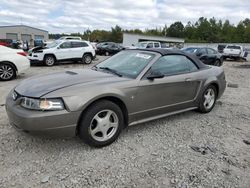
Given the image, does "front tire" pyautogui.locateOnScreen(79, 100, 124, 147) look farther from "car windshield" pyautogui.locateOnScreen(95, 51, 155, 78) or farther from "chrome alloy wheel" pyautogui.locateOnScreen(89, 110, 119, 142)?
"car windshield" pyautogui.locateOnScreen(95, 51, 155, 78)

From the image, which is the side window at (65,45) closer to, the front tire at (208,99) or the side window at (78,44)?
the side window at (78,44)

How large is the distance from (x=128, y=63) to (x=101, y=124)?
1.33 meters

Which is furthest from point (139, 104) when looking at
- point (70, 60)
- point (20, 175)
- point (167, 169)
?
point (70, 60)

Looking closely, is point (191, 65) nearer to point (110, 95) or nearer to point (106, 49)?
point (110, 95)

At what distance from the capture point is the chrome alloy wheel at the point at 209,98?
5148mm

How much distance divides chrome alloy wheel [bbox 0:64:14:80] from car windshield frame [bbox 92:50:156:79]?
17.3ft

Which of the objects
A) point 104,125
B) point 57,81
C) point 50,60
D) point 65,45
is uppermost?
point 65,45

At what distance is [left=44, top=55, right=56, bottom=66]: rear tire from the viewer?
44.2 ft

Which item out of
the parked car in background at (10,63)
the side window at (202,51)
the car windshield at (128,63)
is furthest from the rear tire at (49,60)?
the car windshield at (128,63)

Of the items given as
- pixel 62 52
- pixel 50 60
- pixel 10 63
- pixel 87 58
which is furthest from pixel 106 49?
pixel 10 63

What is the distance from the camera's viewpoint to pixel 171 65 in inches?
174

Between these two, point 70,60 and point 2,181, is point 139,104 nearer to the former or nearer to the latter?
point 2,181

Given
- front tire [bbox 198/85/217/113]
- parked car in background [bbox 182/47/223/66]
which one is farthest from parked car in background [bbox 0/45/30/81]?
parked car in background [bbox 182/47/223/66]

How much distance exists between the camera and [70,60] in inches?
577
